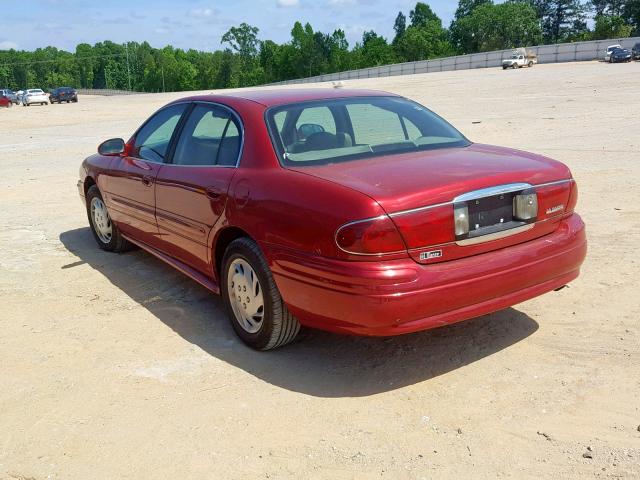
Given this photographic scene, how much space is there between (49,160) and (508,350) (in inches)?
513

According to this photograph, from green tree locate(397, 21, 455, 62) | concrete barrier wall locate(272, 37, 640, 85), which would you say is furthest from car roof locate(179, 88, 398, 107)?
green tree locate(397, 21, 455, 62)

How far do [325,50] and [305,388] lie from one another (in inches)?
5288

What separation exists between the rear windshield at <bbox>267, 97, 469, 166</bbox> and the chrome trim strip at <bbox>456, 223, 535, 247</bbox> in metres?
0.85

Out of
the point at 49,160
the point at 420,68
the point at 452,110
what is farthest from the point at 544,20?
the point at 49,160

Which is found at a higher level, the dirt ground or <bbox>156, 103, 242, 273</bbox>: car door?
<bbox>156, 103, 242, 273</bbox>: car door

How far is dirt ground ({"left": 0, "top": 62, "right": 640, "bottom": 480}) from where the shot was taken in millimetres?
3086

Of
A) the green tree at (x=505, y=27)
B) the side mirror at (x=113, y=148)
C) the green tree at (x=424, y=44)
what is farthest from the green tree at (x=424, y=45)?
the side mirror at (x=113, y=148)

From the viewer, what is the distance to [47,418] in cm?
359

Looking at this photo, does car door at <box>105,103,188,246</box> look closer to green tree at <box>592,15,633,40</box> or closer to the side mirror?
the side mirror

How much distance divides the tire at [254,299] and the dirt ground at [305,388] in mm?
138

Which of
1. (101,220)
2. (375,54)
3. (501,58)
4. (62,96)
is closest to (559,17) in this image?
(375,54)

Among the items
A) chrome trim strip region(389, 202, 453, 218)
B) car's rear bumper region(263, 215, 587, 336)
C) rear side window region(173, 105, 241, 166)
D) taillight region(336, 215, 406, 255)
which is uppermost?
rear side window region(173, 105, 241, 166)

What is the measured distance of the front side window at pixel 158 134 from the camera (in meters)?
5.33

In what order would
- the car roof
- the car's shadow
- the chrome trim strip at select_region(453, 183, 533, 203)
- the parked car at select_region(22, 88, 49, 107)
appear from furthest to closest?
1. the parked car at select_region(22, 88, 49, 107)
2. the car roof
3. the car's shadow
4. the chrome trim strip at select_region(453, 183, 533, 203)
